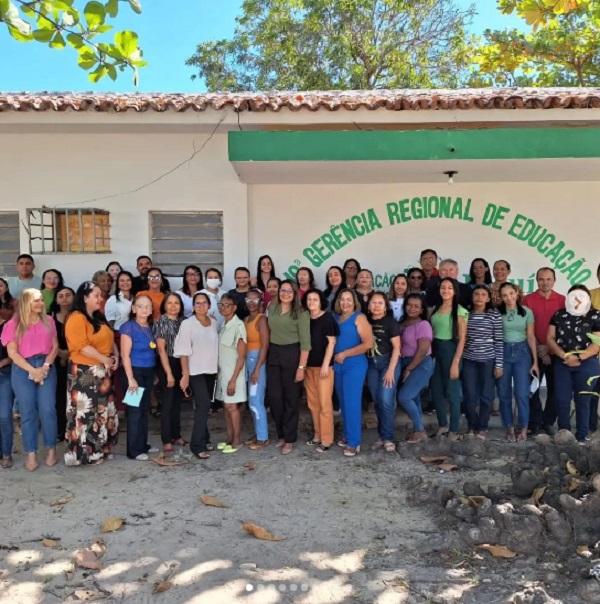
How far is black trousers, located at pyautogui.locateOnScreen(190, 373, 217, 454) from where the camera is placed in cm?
498

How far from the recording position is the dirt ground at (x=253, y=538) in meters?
2.96

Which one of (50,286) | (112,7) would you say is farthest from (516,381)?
(50,286)

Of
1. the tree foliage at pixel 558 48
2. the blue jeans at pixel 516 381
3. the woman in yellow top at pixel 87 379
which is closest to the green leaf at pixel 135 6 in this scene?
the woman in yellow top at pixel 87 379

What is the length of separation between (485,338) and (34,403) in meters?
4.15

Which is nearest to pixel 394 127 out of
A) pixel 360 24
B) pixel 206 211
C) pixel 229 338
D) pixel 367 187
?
pixel 367 187

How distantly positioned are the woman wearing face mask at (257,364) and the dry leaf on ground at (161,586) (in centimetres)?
220

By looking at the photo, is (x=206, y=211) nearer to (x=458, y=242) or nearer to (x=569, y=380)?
(x=458, y=242)

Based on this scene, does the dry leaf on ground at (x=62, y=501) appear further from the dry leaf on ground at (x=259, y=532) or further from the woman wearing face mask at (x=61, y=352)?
the dry leaf on ground at (x=259, y=532)

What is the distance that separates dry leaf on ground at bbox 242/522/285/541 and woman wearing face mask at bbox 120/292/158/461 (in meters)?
1.70

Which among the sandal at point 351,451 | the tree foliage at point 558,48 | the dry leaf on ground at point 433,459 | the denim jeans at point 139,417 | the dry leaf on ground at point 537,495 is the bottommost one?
the dry leaf on ground at point 433,459

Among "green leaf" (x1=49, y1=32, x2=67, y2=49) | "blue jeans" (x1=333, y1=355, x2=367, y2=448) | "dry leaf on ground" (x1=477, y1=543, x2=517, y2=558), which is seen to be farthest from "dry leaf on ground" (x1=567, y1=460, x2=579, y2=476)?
"green leaf" (x1=49, y1=32, x2=67, y2=49)

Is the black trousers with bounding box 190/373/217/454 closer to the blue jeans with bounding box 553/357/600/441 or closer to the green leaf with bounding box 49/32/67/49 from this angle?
the green leaf with bounding box 49/32/67/49

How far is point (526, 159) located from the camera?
5496mm

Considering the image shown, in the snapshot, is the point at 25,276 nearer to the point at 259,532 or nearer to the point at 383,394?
the point at 383,394
